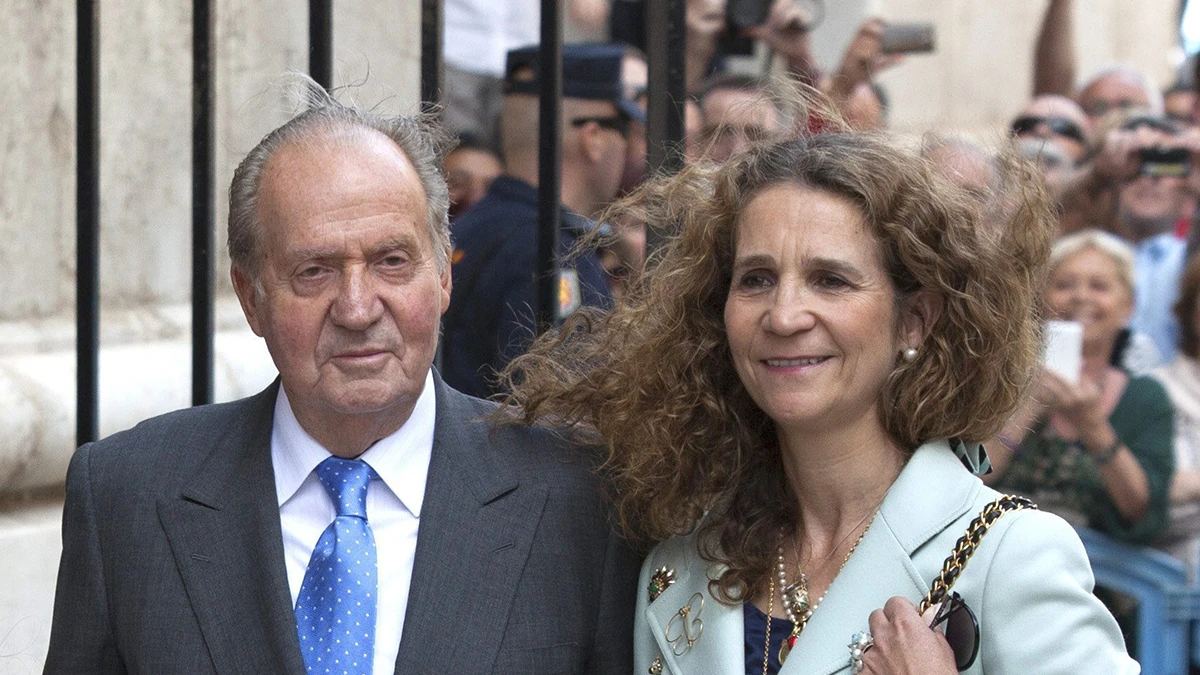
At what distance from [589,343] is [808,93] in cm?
55

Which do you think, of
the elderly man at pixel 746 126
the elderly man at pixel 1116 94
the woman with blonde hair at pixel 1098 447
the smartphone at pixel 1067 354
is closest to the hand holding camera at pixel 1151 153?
the elderly man at pixel 1116 94

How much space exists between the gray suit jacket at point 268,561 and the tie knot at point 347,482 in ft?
0.28

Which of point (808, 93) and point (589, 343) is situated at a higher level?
point (808, 93)

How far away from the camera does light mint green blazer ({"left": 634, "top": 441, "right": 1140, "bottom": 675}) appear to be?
7.02 ft

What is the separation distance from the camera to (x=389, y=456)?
244 centimetres

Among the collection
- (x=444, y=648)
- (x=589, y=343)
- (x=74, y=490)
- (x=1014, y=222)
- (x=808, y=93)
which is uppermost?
(x=808, y=93)

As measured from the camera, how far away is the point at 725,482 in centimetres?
256

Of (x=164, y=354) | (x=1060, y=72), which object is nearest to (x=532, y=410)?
(x=164, y=354)

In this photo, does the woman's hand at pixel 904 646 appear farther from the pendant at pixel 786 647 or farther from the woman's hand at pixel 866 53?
the woman's hand at pixel 866 53

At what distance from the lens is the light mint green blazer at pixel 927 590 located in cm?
214

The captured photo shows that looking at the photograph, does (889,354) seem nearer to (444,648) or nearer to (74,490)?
(444,648)

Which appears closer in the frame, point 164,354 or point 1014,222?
point 1014,222

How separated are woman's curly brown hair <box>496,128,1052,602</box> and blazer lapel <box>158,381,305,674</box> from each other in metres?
0.44

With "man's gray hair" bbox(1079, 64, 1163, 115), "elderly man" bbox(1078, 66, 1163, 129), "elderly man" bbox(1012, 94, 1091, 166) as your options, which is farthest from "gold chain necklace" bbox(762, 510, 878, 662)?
"man's gray hair" bbox(1079, 64, 1163, 115)
